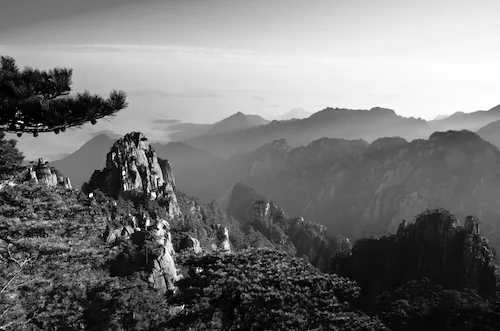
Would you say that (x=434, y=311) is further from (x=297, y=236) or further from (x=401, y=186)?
(x=401, y=186)

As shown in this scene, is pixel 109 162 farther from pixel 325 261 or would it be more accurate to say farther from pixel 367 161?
pixel 367 161

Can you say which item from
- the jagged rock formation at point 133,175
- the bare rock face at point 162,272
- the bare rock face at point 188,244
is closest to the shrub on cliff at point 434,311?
the bare rock face at point 162,272

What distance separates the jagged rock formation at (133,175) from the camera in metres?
66.4

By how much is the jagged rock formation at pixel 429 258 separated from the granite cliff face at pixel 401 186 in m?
39.0

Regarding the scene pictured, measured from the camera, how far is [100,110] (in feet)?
36.8

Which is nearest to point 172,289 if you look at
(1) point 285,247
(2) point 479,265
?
(2) point 479,265

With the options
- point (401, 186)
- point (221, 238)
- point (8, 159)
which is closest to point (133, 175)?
point (221, 238)

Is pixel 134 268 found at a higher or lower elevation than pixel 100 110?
lower

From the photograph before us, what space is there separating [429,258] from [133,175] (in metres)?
48.3

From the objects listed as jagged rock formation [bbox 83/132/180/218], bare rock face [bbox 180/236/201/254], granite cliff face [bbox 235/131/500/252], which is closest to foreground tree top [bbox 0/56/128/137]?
bare rock face [bbox 180/236/201/254]

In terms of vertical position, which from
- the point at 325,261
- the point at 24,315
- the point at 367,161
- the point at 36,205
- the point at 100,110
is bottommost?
the point at 325,261

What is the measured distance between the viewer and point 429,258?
6334 centimetres

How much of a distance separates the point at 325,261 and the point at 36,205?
78083mm

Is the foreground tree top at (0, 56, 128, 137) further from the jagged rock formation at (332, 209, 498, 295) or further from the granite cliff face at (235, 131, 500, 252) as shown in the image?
the granite cliff face at (235, 131, 500, 252)
